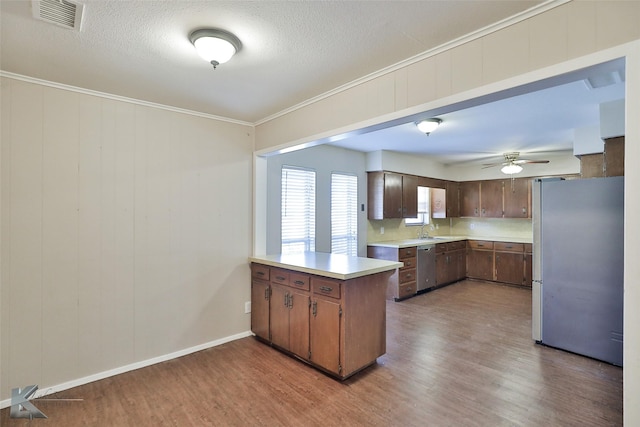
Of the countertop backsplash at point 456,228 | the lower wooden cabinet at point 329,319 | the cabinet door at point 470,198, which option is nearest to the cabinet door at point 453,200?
the cabinet door at point 470,198

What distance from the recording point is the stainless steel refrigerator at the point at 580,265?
299cm

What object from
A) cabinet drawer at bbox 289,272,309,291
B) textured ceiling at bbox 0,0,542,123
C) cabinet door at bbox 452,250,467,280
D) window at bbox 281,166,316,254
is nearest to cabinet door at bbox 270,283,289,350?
cabinet drawer at bbox 289,272,309,291

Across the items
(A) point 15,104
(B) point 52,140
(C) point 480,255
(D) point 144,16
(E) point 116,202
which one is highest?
(D) point 144,16

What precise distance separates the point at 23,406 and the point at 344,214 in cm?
411

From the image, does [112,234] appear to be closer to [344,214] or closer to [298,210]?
[298,210]

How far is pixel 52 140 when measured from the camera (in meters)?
2.61

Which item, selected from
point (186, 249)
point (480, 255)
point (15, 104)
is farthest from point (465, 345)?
point (15, 104)

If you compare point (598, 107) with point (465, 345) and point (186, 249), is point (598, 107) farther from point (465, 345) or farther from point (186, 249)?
point (186, 249)

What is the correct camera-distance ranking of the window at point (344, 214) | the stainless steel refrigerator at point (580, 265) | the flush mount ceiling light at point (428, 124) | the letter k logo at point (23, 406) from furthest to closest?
the window at point (344, 214) < the flush mount ceiling light at point (428, 124) < the stainless steel refrigerator at point (580, 265) < the letter k logo at point (23, 406)

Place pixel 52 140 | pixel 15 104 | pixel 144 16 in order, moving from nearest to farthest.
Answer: pixel 144 16
pixel 15 104
pixel 52 140

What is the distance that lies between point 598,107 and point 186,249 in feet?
14.7

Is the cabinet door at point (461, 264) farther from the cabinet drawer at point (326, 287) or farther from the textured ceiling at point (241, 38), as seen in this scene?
the textured ceiling at point (241, 38)

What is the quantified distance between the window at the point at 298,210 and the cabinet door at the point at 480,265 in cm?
391

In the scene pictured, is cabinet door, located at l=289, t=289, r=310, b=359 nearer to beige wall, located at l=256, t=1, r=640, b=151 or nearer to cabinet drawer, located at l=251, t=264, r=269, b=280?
cabinet drawer, located at l=251, t=264, r=269, b=280
